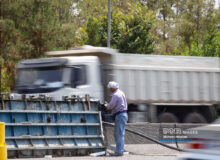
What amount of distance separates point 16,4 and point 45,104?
883 inches

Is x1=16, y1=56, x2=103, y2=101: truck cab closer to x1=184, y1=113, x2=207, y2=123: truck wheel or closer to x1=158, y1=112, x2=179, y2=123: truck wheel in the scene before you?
x1=158, y1=112, x2=179, y2=123: truck wheel

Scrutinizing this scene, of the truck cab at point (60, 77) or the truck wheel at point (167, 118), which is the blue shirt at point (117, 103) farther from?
Result: the truck wheel at point (167, 118)

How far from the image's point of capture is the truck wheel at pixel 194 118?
65.6 ft

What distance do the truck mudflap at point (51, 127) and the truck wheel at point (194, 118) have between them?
766cm

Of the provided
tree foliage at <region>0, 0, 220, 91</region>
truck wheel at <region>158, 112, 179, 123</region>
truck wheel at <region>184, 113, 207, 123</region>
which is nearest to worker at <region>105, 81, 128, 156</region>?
truck wheel at <region>158, 112, 179, 123</region>

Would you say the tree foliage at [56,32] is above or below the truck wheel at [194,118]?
above

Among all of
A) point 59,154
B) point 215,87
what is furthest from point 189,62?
point 59,154

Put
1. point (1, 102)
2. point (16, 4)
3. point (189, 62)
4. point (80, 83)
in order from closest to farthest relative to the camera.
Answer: point (1, 102) → point (80, 83) → point (189, 62) → point (16, 4)

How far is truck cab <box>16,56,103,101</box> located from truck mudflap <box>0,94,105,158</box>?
372 cm

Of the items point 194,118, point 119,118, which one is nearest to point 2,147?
point 119,118

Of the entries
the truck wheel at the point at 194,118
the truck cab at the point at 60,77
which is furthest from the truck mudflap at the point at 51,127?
the truck wheel at the point at 194,118

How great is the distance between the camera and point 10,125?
11.7 m

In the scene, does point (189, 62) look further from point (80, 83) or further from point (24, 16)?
point (24, 16)

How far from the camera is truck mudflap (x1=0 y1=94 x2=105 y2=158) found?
11719mm
